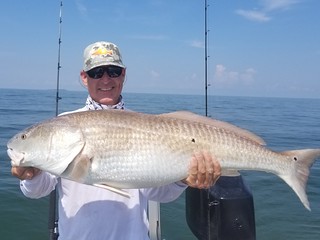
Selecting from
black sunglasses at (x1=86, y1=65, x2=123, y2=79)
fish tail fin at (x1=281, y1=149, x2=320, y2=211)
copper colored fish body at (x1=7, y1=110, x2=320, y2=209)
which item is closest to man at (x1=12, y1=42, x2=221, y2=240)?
black sunglasses at (x1=86, y1=65, x2=123, y2=79)

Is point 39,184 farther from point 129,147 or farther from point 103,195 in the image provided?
point 129,147

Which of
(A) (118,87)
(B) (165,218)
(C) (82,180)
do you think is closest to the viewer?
(C) (82,180)

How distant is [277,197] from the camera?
34.3ft

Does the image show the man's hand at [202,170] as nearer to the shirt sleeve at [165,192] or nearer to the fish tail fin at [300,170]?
the shirt sleeve at [165,192]

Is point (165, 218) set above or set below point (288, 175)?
below

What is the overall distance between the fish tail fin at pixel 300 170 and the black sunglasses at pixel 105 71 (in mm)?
1737

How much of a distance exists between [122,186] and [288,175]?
1527 millimetres

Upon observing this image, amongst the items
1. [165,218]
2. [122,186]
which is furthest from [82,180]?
[165,218]

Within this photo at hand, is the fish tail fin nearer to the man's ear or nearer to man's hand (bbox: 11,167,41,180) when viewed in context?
the man's ear

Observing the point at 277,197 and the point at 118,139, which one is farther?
the point at 277,197

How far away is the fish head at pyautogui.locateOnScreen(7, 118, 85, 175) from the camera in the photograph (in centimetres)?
289

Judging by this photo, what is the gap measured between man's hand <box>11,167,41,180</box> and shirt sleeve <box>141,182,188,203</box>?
3.30 feet

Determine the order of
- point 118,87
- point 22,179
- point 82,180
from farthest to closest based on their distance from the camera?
point 118,87
point 22,179
point 82,180

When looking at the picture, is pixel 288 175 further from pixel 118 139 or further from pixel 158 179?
pixel 118 139
